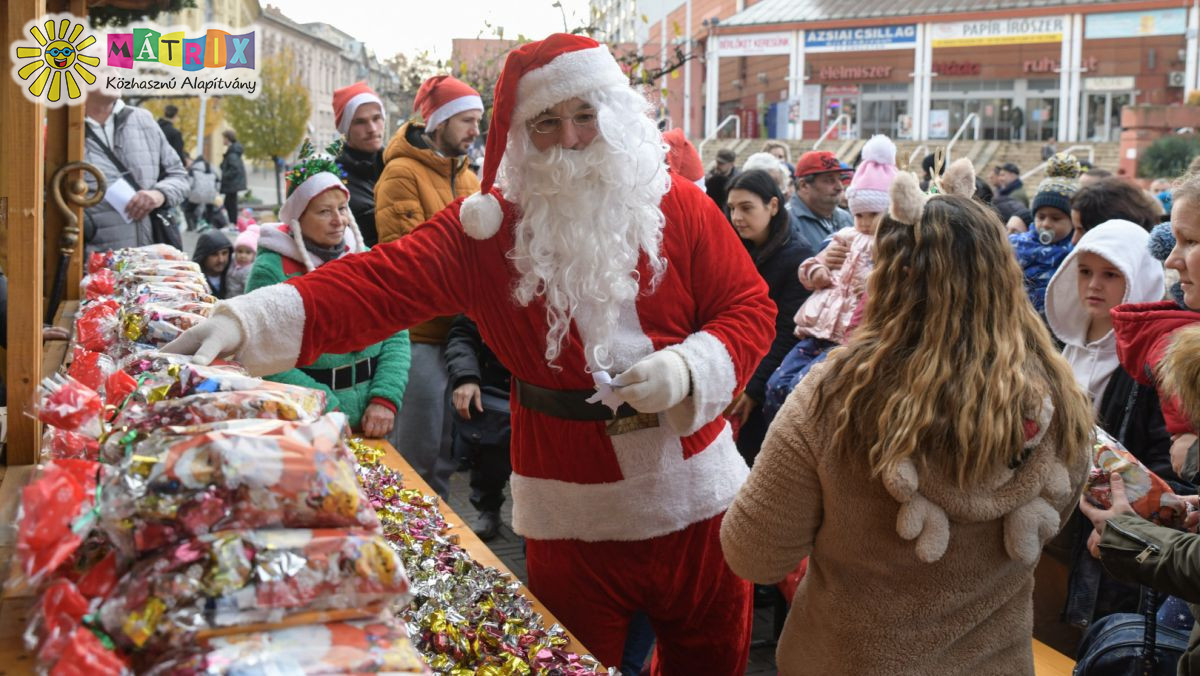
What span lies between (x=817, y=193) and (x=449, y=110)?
240cm

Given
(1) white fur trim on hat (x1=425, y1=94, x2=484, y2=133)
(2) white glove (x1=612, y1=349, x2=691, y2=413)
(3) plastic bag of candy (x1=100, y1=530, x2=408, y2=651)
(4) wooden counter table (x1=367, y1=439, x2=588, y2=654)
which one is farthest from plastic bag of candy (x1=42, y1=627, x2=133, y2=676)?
(1) white fur trim on hat (x1=425, y1=94, x2=484, y2=133)

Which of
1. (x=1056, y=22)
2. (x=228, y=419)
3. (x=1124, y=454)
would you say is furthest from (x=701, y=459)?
(x=1056, y=22)

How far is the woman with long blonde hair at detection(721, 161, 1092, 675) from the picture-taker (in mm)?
2113

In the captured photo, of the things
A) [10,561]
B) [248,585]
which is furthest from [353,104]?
[248,585]

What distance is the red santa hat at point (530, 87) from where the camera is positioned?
275cm

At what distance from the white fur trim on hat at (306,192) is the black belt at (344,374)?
1.97 feet

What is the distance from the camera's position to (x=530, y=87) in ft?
9.13

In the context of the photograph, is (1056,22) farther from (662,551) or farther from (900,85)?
(662,551)

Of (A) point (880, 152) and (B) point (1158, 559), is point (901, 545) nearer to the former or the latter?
(B) point (1158, 559)

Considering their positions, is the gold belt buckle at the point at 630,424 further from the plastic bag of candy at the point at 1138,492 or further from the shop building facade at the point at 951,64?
the shop building facade at the point at 951,64

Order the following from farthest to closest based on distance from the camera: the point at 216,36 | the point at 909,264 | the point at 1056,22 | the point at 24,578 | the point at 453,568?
the point at 1056,22, the point at 216,36, the point at 453,568, the point at 909,264, the point at 24,578

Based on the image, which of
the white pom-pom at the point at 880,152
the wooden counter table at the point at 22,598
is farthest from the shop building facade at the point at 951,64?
the wooden counter table at the point at 22,598

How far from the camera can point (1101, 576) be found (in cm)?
346

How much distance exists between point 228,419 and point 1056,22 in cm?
4991
